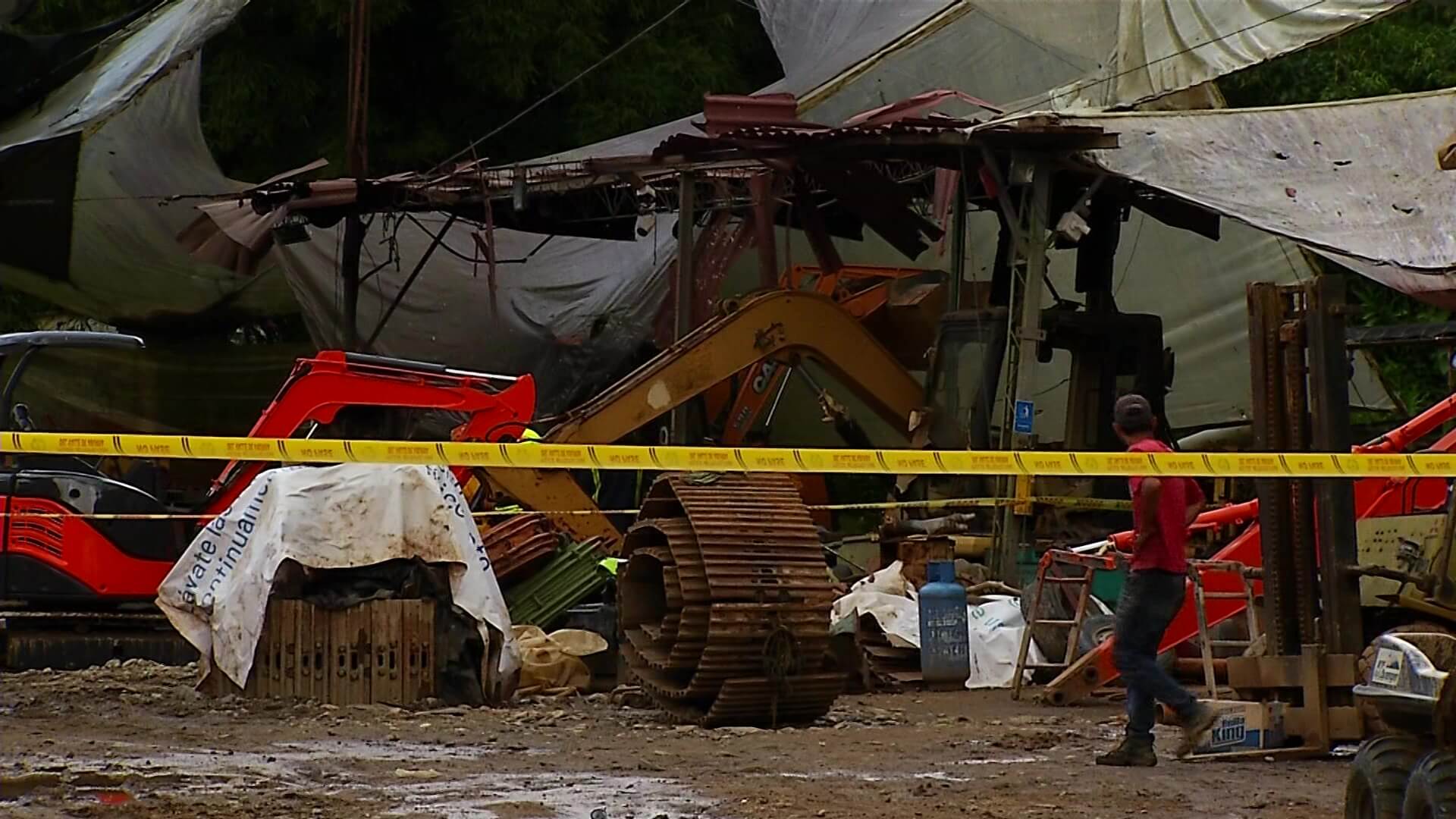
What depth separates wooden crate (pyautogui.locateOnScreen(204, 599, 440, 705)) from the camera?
39.5ft

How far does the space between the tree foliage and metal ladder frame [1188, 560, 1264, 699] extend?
1196 centimetres

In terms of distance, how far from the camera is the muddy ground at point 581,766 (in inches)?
321

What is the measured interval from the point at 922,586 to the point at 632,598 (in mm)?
2835

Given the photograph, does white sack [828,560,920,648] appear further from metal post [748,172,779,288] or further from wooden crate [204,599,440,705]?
metal post [748,172,779,288]

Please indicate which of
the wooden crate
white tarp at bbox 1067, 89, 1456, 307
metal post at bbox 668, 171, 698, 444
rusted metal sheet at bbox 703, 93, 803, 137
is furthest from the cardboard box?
metal post at bbox 668, 171, 698, 444

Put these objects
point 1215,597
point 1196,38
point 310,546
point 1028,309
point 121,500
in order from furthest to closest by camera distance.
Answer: point 1196,38 < point 1028,309 < point 121,500 < point 310,546 < point 1215,597

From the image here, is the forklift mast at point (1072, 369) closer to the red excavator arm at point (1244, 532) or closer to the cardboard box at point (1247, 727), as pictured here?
the red excavator arm at point (1244, 532)

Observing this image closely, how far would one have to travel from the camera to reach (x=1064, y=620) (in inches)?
533

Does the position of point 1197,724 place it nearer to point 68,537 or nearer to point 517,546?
point 517,546

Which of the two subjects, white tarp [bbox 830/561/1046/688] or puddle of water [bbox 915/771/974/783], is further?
white tarp [bbox 830/561/1046/688]

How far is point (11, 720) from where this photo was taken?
37.3 ft

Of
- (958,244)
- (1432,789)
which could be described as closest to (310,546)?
(1432,789)

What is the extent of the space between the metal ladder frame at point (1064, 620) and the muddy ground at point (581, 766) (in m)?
0.33

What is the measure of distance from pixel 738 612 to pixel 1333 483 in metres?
2.89
